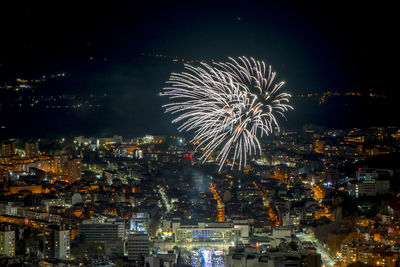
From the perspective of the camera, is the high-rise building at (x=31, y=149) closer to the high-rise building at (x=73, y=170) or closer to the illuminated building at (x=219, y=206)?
the high-rise building at (x=73, y=170)

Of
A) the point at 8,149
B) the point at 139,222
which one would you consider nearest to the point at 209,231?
the point at 139,222

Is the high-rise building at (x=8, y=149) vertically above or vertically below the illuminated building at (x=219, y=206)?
above

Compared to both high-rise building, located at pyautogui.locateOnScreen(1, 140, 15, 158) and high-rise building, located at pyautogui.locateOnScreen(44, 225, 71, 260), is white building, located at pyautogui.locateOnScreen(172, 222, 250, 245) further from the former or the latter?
high-rise building, located at pyautogui.locateOnScreen(1, 140, 15, 158)

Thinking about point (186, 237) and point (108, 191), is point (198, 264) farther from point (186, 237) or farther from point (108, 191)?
point (108, 191)

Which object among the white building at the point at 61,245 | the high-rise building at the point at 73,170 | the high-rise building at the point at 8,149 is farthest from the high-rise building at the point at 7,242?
the high-rise building at the point at 8,149

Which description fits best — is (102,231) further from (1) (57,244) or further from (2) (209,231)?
(2) (209,231)
